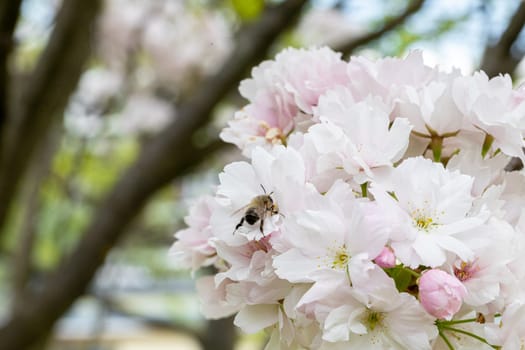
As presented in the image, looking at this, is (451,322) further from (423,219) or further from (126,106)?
(126,106)

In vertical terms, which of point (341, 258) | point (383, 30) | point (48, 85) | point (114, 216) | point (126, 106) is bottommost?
point (126, 106)

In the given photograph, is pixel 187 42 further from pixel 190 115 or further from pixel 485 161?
pixel 485 161

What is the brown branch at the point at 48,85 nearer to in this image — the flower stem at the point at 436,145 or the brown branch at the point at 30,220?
the brown branch at the point at 30,220

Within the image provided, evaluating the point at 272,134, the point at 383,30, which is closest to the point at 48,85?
the point at 383,30

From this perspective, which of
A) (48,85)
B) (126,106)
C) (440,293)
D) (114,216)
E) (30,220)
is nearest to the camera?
(440,293)

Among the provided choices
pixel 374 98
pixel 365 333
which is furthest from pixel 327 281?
pixel 374 98

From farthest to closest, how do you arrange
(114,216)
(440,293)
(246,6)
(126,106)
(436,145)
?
(126,106)
(114,216)
(246,6)
(436,145)
(440,293)

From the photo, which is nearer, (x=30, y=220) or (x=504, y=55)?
(x=504, y=55)
